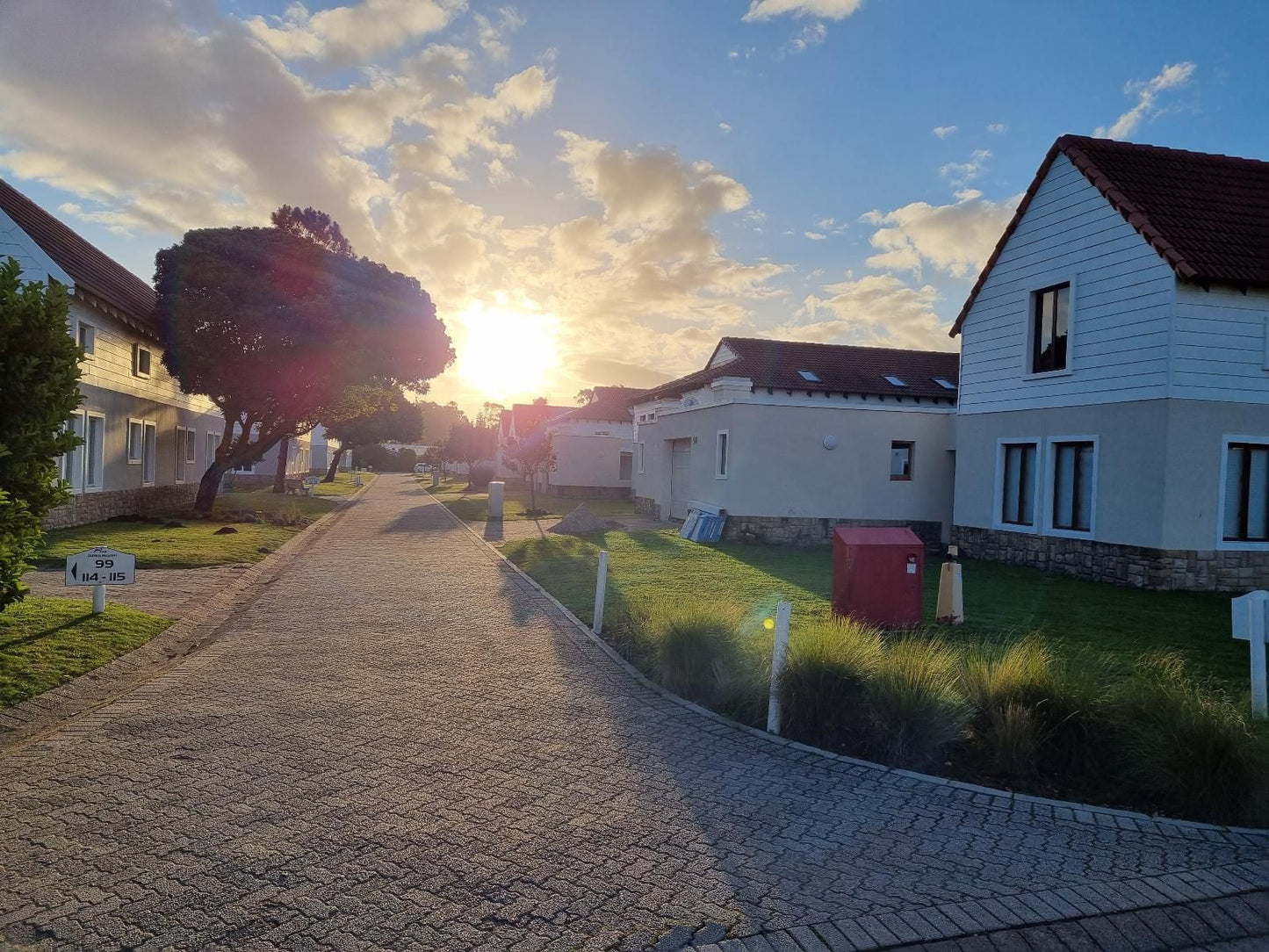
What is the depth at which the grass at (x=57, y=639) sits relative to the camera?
260 inches

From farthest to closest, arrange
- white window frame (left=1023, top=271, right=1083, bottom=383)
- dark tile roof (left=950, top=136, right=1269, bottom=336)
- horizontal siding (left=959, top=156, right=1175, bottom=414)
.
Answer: white window frame (left=1023, top=271, right=1083, bottom=383) < horizontal siding (left=959, top=156, right=1175, bottom=414) < dark tile roof (left=950, top=136, right=1269, bottom=336)

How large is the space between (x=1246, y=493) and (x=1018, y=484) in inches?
156

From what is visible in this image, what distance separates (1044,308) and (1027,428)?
92.7 inches

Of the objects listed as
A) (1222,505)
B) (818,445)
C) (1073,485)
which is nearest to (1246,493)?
(1222,505)

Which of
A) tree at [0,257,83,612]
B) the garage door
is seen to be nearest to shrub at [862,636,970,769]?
tree at [0,257,83,612]

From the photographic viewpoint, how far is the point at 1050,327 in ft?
51.7

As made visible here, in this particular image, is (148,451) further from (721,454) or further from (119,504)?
(721,454)

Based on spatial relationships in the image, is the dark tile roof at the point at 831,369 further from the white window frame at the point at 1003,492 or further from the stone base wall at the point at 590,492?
the stone base wall at the point at 590,492

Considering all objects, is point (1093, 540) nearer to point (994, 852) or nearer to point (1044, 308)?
point (1044, 308)

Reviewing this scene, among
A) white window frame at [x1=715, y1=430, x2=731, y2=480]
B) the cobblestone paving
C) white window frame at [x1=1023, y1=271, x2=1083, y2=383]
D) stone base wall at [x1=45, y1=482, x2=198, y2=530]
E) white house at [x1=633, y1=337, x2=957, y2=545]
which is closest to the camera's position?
the cobblestone paving

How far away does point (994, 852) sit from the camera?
4230 millimetres

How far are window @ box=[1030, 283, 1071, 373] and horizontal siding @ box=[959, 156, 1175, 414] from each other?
20 centimetres

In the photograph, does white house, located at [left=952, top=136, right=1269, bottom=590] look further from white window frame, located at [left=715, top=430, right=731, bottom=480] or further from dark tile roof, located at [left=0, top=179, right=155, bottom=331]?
dark tile roof, located at [left=0, top=179, right=155, bottom=331]

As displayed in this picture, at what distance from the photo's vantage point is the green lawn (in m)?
9.16
